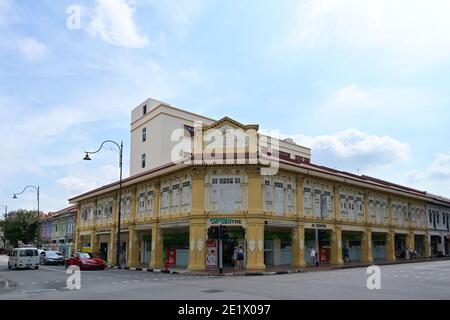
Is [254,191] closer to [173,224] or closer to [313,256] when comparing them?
[173,224]

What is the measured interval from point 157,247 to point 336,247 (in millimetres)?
14279

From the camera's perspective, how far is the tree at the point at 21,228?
7175cm

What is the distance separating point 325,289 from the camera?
15.3 metres

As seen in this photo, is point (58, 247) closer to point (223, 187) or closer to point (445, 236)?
point (223, 187)

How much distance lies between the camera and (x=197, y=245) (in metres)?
28.7

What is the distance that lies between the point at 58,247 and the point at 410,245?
151ft

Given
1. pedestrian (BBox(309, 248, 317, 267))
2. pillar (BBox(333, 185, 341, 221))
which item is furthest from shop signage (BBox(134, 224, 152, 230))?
pillar (BBox(333, 185, 341, 221))

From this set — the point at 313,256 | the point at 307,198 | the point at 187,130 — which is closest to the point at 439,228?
the point at 307,198

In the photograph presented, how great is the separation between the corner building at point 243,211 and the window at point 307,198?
0.08 metres

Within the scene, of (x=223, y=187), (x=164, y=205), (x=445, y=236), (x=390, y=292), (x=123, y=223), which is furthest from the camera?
(x=445, y=236)

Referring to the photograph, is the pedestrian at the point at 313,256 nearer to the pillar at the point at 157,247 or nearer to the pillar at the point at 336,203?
the pillar at the point at 336,203

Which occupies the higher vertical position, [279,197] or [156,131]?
[156,131]

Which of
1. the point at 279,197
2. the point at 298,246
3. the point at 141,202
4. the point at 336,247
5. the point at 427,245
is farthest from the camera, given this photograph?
the point at 427,245
